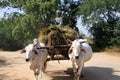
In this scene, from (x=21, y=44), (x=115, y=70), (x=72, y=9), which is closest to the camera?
(x=115, y=70)

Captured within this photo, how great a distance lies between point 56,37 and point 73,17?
16240mm

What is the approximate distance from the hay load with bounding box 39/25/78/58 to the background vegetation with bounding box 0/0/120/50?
12112mm

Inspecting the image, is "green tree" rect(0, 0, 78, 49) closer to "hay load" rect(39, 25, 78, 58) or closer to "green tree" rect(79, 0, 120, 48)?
"green tree" rect(79, 0, 120, 48)

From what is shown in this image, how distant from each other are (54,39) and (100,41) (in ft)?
48.6

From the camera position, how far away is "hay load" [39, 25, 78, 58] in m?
11.4

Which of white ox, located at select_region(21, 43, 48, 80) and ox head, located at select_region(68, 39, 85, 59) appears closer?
ox head, located at select_region(68, 39, 85, 59)

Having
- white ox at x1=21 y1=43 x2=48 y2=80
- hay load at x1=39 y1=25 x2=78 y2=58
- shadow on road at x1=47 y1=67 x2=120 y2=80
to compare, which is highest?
hay load at x1=39 y1=25 x2=78 y2=58

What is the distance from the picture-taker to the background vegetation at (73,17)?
24.2 metres

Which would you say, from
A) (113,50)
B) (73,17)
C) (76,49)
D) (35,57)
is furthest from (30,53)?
(73,17)

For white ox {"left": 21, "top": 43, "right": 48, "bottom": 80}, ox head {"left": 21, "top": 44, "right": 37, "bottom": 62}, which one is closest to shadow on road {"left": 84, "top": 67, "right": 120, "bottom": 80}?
white ox {"left": 21, "top": 43, "right": 48, "bottom": 80}

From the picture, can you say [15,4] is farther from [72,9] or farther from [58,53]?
[58,53]

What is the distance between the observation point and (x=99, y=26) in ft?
82.1

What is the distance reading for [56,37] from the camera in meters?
11.4

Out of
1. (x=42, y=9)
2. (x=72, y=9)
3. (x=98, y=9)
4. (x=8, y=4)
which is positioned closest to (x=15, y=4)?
(x=8, y=4)
